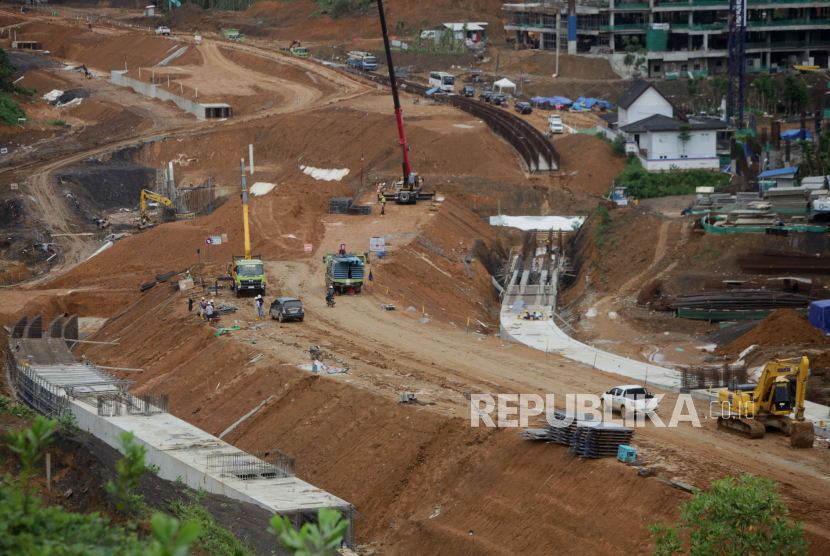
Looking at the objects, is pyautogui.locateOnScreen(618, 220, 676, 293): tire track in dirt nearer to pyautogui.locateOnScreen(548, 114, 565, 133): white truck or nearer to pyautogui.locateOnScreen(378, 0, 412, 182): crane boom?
pyautogui.locateOnScreen(378, 0, 412, 182): crane boom

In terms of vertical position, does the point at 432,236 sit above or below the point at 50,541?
below

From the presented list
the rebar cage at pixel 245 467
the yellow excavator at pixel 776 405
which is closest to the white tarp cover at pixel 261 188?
the rebar cage at pixel 245 467

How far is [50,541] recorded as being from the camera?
12.7 metres

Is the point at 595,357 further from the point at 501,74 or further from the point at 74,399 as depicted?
the point at 501,74

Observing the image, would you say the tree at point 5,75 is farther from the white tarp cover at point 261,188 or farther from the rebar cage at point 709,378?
the rebar cage at point 709,378

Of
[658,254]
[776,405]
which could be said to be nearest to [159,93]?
[658,254]

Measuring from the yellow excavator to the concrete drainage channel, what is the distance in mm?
12167

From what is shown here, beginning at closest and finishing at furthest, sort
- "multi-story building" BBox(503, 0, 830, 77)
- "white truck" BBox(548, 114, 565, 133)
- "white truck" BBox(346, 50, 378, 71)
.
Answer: "white truck" BBox(548, 114, 565, 133)
"white truck" BBox(346, 50, 378, 71)
"multi-story building" BBox(503, 0, 830, 77)

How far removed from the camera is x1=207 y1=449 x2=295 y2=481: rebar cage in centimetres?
2962

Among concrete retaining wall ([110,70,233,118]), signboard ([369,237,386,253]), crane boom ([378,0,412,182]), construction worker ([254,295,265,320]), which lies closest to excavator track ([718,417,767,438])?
construction worker ([254,295,265,320])

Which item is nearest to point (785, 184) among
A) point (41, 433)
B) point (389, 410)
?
point (389, 410)

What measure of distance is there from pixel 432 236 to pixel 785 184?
84.8ft

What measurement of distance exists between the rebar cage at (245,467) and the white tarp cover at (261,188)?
54489 mm

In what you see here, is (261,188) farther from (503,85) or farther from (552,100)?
(552,100)
